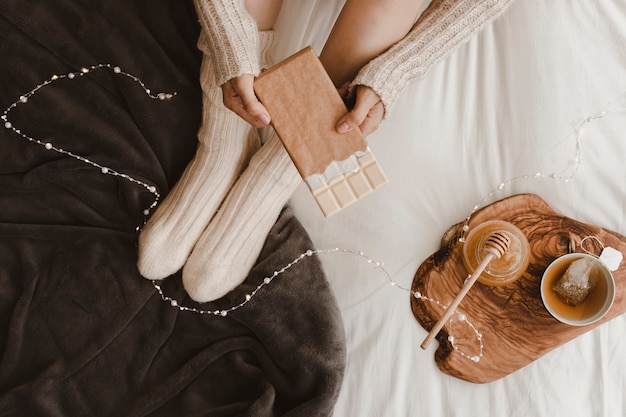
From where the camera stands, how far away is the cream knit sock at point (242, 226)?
0.78 m

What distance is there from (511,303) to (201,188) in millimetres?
498

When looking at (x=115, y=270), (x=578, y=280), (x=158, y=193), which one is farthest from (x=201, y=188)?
(x=578, y=280)

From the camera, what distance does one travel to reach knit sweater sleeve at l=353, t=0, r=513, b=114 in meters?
0.68

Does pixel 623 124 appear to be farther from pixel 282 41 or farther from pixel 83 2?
pixel 83 2

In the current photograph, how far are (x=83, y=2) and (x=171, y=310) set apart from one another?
0.54 meters

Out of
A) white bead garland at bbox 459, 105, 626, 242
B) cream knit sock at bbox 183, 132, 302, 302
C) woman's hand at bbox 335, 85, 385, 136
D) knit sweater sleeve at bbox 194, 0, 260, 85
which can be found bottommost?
white bead garland at bbox 459, 105, 626, 242

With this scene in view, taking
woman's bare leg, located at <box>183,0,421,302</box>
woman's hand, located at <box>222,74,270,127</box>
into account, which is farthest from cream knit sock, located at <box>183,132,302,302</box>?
woman's hand, located at <box>222,74,270,127</box>

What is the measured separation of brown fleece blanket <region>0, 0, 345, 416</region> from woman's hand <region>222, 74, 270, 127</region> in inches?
8.0

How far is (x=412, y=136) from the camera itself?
32.7 inches

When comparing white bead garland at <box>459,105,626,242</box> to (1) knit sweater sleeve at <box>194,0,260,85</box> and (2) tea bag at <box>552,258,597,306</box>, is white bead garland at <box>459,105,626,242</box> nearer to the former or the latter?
(2) tea bag at <box>552,258,597,306</box>

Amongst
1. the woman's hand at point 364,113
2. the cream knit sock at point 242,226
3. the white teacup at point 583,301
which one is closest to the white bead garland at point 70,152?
the cream knit sock at point 242,226

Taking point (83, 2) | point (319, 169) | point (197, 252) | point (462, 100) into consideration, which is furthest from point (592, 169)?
point (83, 2)

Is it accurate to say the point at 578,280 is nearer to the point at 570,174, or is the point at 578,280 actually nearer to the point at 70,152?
the point at 570,174

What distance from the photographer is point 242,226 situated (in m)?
0.81
